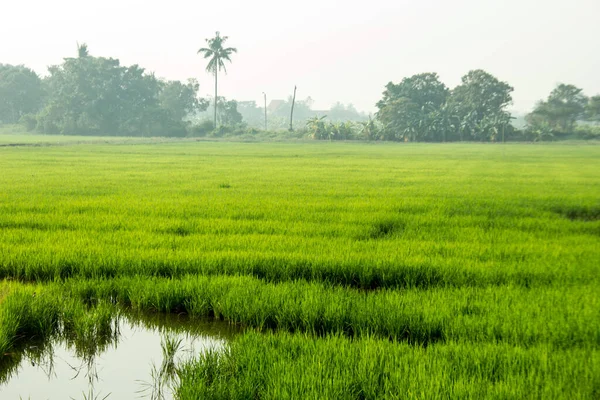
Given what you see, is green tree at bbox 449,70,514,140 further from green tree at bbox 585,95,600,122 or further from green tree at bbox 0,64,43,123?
green tree at bbox 0,64,43,123

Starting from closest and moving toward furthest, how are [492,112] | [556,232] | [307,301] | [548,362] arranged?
[548,362], [307,301], [556,232], [492,112]

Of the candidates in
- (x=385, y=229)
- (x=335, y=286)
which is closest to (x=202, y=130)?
(x=385, y=229)

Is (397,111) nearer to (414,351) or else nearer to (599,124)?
(599,124)

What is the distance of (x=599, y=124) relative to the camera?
65000mm

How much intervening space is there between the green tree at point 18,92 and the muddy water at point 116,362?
7567 centimetres

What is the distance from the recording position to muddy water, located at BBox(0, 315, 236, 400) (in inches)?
117

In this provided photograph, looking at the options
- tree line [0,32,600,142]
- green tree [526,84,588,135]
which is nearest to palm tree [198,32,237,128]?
tree line [0,32,600,142]

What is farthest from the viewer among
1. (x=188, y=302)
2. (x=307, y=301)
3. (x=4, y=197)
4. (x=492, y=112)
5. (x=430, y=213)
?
(x=492, y=112)

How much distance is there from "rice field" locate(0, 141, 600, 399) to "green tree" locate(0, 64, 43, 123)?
2730 inches

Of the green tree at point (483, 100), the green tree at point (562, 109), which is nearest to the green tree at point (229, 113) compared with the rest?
the green tree at point (483, 100)

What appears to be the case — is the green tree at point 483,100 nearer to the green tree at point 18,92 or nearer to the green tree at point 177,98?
the green tree at point 177,98

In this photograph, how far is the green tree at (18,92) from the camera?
225ft

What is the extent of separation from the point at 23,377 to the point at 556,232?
22.3 ft

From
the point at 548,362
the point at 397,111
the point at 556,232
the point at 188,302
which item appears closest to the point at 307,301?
the point at 188,302
